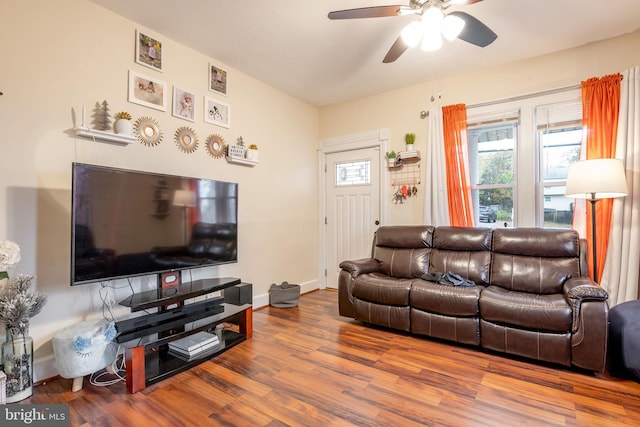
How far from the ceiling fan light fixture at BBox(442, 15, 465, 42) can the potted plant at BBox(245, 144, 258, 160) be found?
7.32 feet

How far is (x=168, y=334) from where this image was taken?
2201mm

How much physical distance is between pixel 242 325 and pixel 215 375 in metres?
0.66

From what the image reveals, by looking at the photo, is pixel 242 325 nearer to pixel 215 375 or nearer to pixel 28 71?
pixel 215 375

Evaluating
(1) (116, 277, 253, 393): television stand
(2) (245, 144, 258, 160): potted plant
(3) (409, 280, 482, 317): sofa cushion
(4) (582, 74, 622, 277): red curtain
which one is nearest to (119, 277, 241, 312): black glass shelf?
(1) (116, 277, 253, 393): television stand

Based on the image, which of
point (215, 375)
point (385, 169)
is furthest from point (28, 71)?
point (385, 169)

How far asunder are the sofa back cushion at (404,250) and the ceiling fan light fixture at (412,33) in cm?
189

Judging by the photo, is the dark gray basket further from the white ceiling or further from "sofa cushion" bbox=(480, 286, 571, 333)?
the white ceiling

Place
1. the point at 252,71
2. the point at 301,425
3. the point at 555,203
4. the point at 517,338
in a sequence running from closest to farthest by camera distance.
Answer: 1. the point at 301,425
2. the point at 517,338
3. the point at 555,203
4. the point at 252,71

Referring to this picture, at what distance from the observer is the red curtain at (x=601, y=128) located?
109 inches

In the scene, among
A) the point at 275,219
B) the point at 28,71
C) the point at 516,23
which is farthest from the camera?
the point at 275,219

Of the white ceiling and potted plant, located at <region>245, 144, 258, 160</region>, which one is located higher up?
the white ceiling

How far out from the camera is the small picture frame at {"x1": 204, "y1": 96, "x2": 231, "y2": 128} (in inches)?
124

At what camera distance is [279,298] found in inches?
145

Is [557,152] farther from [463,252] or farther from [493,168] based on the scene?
[463,252]
